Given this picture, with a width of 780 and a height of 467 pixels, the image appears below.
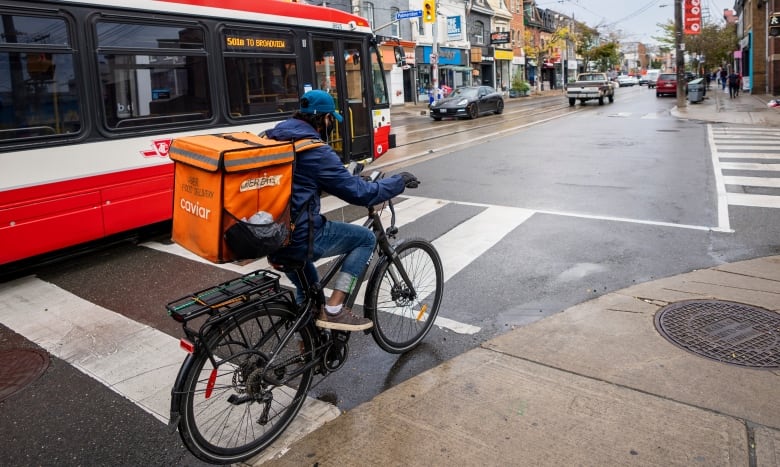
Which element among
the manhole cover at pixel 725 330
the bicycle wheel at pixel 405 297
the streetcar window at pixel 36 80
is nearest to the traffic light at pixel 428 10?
the streetcar window at pixel 36 80

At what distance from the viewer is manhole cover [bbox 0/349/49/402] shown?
13.4 feet

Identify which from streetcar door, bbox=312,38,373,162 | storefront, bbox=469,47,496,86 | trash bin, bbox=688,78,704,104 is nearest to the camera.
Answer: streetcar door, bbox=312,38,373,162

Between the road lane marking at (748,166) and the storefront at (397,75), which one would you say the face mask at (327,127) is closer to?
the road lane marking at (748,166)

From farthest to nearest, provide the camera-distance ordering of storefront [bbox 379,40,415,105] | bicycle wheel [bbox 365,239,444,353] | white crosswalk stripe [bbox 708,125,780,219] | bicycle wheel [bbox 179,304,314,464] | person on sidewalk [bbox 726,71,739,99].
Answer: storefront [bbox 379,40,415,105] < person on sidewalk [bbox 726,71,739,99] < white crosswalk stripe [bbox 708,125,780,219] < bicycle wheel [bbox 365,239,444,353] < bicycle wheel [bbox 179,304,314,464]

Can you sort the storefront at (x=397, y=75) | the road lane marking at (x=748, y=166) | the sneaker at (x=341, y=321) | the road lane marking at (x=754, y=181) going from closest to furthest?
the sneaker at (x=341, y=321)
the road lane marking at (x=754, y=181)
the road lane marking at (x=748, y=166)
the storefront at (x=397, y=75)

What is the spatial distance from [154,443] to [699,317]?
405cm

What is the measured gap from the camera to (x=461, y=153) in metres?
14.9

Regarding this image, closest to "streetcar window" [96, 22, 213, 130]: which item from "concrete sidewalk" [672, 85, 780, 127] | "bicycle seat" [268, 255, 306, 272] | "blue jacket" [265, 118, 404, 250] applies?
"blue jacket" [265, 118, 404, 250]

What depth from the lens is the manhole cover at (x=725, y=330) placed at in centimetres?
405

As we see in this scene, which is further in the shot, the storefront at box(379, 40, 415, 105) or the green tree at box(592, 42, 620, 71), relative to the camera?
the green tree at box(592, 42, 620, 71)

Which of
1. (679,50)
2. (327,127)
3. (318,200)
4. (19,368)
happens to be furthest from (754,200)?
(679,50)

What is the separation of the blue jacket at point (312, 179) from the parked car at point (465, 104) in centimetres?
2452

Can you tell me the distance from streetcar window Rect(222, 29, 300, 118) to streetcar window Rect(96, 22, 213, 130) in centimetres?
47

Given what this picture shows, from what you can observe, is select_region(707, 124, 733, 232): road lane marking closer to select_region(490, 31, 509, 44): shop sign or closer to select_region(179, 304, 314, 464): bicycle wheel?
select_region(179, 304, 314, 464): bicycle wheel
